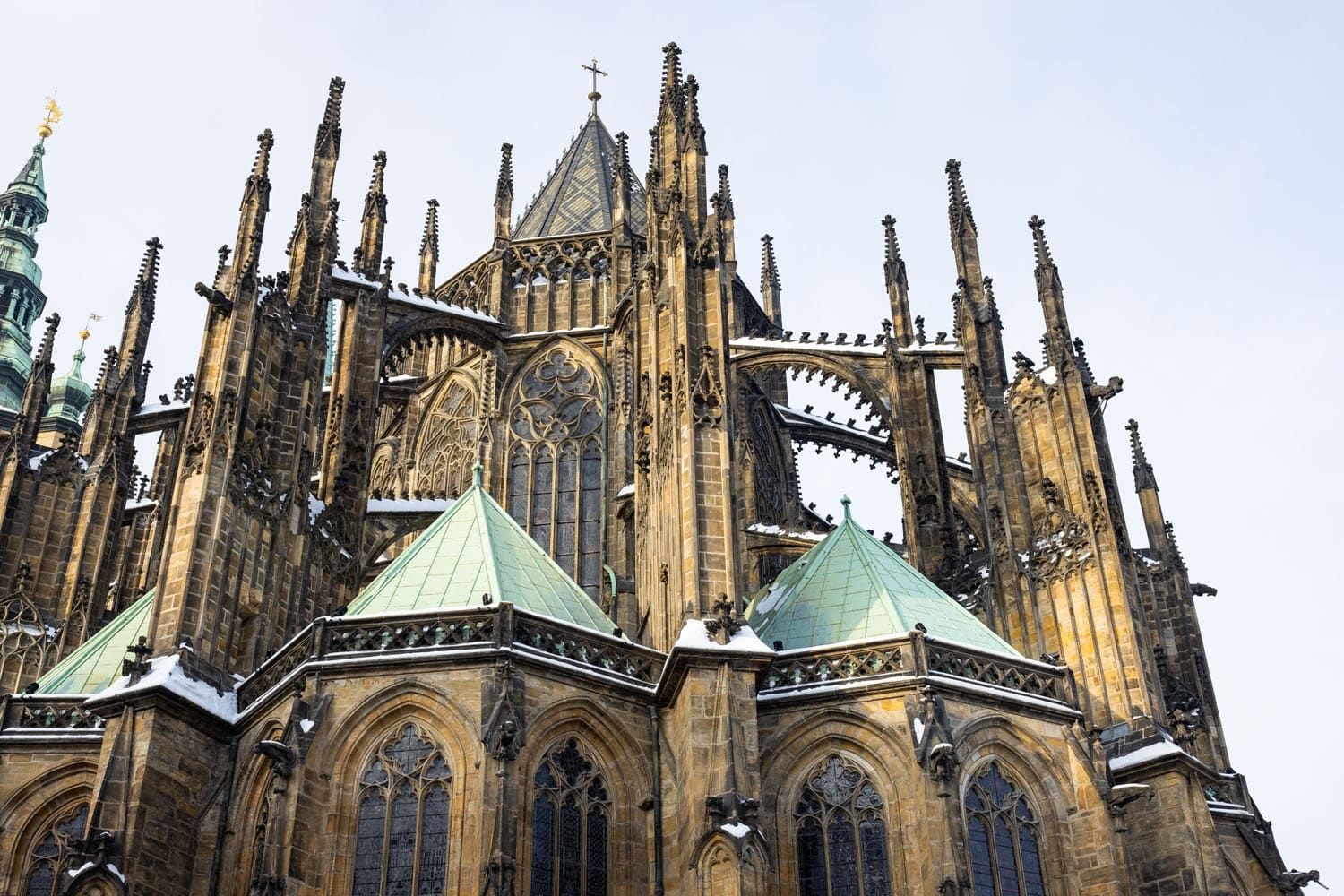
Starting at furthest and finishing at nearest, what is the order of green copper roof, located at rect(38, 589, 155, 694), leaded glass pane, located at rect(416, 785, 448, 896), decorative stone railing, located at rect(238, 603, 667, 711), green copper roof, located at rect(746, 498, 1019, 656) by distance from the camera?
green copper roof, located at rect(38, 589, 155, 694), green copper roof, located at rect(746, 498, 1019, 656), decorative stone railing, located at rect(238, 603, 667, 711), leaded glass pane, located at rect(416, 785, 448, 896)

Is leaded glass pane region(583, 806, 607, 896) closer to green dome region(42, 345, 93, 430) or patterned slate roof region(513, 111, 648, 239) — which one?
patterned slate roof region(513, 111, 648, 239)

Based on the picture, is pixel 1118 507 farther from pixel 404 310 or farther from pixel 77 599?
pixel 77 599

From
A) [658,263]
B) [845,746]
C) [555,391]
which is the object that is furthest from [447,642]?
[555,391]

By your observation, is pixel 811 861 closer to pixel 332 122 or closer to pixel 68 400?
pixel 332 122

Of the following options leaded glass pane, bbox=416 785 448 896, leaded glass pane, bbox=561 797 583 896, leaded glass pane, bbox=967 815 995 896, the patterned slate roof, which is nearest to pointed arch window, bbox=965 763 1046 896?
leaded glass pane, bbox=967 815 995 896

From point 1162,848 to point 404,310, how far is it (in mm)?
19315

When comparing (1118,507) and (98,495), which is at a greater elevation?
(98,495)

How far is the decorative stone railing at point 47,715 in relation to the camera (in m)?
26.3

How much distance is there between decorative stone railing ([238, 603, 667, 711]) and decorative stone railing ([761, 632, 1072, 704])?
230cm

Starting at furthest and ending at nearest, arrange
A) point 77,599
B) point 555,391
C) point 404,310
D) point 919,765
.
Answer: point 555,391
point 404,310
point 77,599
point 919,765

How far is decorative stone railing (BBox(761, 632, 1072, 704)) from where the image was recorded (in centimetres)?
2475

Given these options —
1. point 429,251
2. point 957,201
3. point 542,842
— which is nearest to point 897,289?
point 957,201

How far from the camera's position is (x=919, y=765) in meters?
23.6

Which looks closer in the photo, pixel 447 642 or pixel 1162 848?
pixel 447 642
